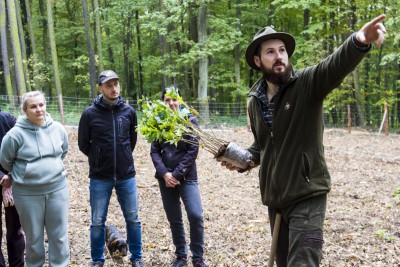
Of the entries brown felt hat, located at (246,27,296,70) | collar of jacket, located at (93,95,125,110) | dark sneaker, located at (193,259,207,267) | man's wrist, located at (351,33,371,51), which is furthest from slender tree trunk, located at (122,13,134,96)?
man's wrist, located at (351,33,371,51)

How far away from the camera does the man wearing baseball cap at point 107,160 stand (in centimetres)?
495

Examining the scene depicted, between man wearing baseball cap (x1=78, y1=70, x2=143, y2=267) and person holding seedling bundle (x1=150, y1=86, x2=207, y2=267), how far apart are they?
39 cm

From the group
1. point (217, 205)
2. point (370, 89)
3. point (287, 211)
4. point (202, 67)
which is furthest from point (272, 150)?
point (370, 89)

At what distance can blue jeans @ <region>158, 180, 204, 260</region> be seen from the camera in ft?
16.3

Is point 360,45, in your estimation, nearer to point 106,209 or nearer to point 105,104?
point 105,104

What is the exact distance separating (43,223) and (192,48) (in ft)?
60.3

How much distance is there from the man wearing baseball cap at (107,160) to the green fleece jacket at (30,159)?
1.63 feet

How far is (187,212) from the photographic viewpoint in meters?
5.00

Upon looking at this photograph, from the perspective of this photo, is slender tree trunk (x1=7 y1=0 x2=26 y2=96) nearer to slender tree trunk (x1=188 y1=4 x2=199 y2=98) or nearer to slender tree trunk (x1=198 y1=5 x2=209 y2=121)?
slender tree trunk (x1=198 y1=5 x2=209 y2=121)

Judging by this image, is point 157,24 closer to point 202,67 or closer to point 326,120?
point 202,67

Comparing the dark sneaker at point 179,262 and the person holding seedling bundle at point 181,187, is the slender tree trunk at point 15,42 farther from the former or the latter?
the dark sneaker at point 179,262

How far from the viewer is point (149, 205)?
26.3 feet

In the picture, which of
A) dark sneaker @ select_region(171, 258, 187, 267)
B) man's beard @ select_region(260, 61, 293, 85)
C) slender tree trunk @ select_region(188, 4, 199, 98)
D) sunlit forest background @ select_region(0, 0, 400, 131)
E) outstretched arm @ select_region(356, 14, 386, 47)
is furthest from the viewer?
slender tree trunk @ select_region(188, 4, 199, 98)

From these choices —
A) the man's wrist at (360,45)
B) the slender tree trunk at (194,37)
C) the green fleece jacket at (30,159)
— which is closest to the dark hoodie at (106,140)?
the green fleece jacket at (30,159)
